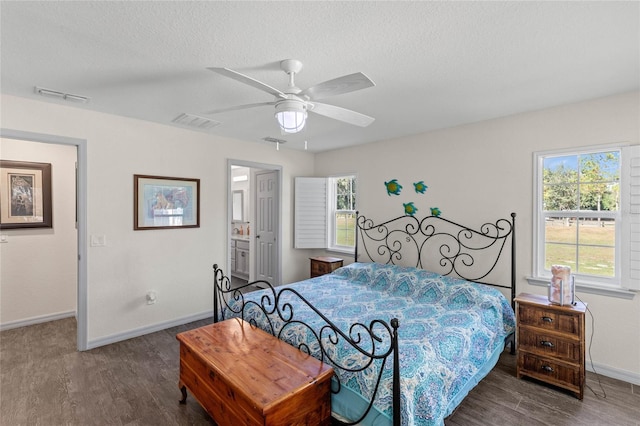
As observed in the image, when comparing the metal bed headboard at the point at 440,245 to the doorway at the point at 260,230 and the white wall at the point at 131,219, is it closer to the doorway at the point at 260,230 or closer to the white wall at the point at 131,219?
the doorway at the point at 260,230

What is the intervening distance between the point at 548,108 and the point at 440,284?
6.80 ft

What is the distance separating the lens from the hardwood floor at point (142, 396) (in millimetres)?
2230

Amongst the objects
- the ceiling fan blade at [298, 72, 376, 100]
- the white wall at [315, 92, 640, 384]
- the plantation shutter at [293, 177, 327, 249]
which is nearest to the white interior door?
the plantation shutter at [293, 177, 327, 249]

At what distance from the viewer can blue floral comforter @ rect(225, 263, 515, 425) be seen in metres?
1.76

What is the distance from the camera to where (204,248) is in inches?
166

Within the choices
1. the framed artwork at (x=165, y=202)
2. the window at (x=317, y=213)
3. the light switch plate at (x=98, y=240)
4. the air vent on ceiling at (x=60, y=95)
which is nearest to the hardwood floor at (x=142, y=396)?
the light switch plate at (x=98, y=240)

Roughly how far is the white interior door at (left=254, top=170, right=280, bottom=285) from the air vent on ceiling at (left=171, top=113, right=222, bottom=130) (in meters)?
1.56

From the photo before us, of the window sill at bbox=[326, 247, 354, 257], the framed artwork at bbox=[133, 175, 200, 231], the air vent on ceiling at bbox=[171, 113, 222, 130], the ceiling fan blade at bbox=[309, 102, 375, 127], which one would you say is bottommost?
the window sill at bbox=[326, 247, 354, 257]

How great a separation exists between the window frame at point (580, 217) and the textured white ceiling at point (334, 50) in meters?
0.49

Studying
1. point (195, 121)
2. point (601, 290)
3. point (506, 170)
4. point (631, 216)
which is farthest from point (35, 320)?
point (631, 216)

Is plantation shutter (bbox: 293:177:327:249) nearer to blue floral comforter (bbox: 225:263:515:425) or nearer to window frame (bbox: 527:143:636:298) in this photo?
blue floral comforter (bbox: 225:263:515:425)

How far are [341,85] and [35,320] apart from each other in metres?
4.97

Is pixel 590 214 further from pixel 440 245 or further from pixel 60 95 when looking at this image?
pixel 60 95

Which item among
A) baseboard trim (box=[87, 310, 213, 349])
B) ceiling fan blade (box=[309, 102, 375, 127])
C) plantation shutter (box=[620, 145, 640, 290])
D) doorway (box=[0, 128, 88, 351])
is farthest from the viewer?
baseboard trim (box=[87, 310, 213, 349])
